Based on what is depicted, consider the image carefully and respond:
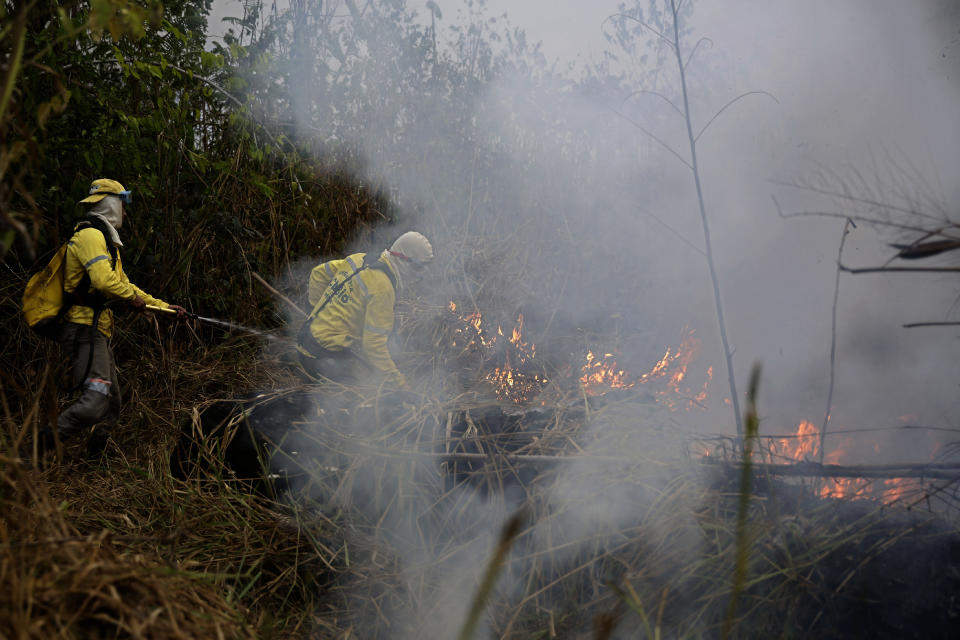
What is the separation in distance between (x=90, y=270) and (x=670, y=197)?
4885mm

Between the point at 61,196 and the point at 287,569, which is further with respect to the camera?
the point at 61,196


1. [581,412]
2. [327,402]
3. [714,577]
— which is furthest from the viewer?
[327,402]

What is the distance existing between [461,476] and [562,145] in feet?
16.0

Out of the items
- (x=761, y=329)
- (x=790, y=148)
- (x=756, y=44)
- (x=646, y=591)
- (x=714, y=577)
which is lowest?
(x=646, y=591)

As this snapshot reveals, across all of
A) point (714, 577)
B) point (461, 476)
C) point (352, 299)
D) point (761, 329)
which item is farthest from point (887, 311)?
point (352, 299)

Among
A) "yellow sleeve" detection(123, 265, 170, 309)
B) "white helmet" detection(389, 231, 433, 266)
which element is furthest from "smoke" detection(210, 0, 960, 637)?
"yellow sleeve" detection(123, 265, 170, 309)

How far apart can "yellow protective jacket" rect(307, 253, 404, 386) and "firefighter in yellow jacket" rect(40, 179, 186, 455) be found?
4.06 feet

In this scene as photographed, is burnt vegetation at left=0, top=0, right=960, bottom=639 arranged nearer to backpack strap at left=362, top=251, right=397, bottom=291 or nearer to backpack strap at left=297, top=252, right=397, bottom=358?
backpack strap at left=297, top=252, right=397, bottom=358

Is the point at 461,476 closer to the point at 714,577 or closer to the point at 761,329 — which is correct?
the point at 714,577

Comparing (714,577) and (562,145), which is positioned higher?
(562,145)

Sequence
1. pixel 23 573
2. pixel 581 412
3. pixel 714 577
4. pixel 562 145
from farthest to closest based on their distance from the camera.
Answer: pixel 562 145, pixel 581 412, pixel 714 577, pixel 23 573

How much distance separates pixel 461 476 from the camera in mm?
2604

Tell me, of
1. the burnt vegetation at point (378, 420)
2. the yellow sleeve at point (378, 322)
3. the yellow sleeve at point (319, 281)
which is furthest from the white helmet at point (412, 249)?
the burnt vegetation at point (378, 420)

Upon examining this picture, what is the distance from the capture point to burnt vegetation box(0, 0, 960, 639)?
1681 millimetres
